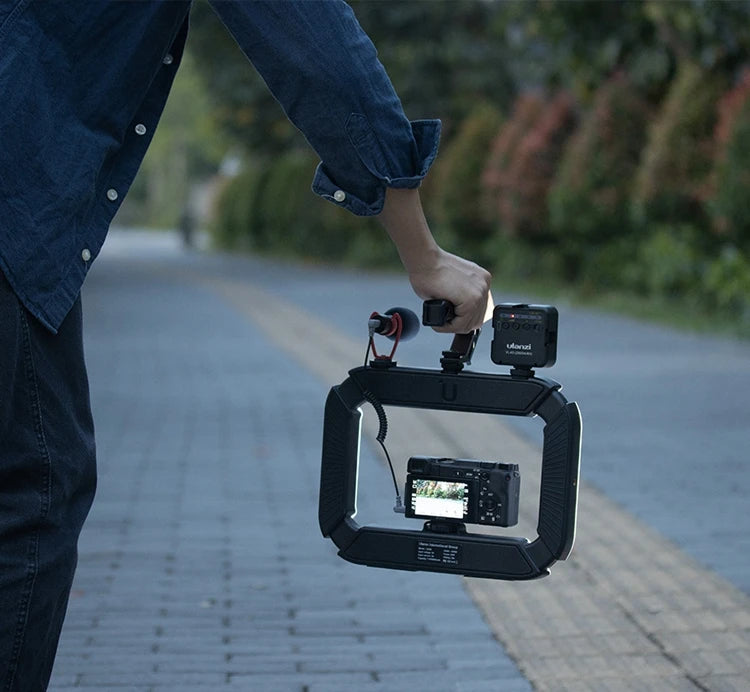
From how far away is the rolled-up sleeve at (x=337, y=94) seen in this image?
5.87ft

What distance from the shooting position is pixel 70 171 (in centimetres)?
185

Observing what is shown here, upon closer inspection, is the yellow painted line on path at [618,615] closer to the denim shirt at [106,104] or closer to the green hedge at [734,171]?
the denim shirt at [106,104]

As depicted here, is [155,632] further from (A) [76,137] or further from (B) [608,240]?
(B) [608,240]

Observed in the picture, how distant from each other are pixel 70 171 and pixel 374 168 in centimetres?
37

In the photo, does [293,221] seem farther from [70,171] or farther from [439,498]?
[70,171]

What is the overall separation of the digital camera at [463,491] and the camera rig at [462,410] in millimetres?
27

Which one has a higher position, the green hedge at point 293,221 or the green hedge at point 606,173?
the green hedge at point 293,221

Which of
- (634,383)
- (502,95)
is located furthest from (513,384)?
(502,95)

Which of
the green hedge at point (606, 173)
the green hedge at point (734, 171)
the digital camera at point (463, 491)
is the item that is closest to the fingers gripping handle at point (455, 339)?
the digital camera at point (463, 491)

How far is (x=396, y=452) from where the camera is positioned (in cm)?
658

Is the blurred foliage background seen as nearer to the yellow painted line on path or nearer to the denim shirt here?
the yellow painted line on path

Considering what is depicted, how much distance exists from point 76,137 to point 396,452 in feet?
15.8

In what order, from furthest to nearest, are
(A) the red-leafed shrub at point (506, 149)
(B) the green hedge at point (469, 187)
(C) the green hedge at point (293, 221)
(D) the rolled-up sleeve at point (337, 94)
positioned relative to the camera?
(C) the green hedge at point (293, 221) → (B) the green hedge at point (469, 187) → (A) the red-leafed shrub at point (506, 149) → (D) the rolled-up sleeve at point (337, 94)

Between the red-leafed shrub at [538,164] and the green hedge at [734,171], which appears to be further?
the red-leafed shrub at [538,164]
